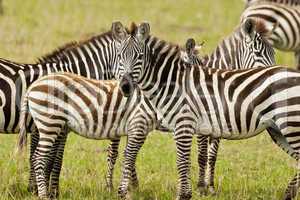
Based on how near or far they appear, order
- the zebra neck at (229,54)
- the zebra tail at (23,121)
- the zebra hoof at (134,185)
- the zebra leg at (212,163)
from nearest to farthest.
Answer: the zebra tail at (23,121) < the zebra hoof at (134,185) < the zebra leg at (212,163) < the zebra neck at (229,54)

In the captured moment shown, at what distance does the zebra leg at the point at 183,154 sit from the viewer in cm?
829

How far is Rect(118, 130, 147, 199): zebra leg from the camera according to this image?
856 centimetres

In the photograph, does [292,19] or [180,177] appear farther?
[292,19]

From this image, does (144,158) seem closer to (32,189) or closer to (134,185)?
(134,185)

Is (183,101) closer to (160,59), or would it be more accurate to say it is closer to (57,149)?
(160,59)

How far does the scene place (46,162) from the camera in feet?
28.1

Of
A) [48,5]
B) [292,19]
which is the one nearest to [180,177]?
[292,19]

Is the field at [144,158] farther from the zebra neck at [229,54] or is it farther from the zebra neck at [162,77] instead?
the zebra neck at [229,54]

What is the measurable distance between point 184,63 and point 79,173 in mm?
2251

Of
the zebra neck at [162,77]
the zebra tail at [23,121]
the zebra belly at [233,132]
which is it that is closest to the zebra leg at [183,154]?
the zebra belly at [233,132]

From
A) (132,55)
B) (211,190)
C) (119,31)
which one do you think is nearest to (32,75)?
(119,31)

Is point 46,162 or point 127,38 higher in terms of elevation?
point 127,38

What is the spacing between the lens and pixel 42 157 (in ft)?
27.4

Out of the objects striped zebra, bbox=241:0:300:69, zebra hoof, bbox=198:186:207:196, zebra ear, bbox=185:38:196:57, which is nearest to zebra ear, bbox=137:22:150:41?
zebra ear, bbox=185:38:196:57
